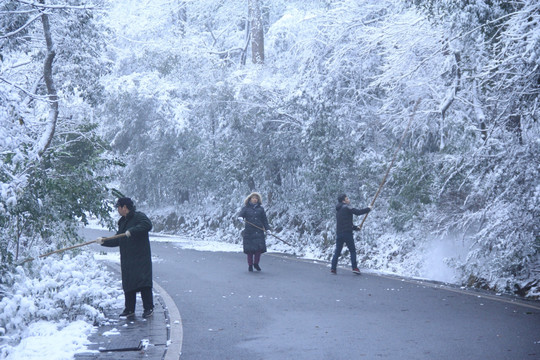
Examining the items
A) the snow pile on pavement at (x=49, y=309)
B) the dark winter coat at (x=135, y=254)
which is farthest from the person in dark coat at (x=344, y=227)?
the dark winter coat at (x=135, y=254)

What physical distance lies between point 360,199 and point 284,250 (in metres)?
4.01

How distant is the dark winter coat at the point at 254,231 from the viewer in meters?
15.9

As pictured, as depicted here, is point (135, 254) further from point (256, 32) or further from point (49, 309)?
point (256, 32)

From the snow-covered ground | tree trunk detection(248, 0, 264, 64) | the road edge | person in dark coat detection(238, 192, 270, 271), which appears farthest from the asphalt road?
tree trunk detection(248, 0, 264, 64)

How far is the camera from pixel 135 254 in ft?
31.7

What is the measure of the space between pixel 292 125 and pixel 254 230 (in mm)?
9587

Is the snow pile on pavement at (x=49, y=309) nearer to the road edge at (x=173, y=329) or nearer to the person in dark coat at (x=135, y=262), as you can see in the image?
the person in dark coat at (x=135, y=262)

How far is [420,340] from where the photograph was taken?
778 cm

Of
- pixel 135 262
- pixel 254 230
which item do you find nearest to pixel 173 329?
pixel 135 262

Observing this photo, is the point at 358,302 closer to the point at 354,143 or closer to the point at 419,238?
the point at 419,238

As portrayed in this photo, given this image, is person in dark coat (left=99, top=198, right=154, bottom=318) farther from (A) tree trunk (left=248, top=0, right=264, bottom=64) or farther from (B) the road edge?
(A) tree trunk (left=248, top=0, right=264, bottom=64)

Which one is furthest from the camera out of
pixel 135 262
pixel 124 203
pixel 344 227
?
pixel 344 227

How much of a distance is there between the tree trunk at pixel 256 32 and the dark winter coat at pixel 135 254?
2198 cm

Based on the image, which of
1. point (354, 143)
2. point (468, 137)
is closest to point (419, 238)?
→ point (468, 137)
